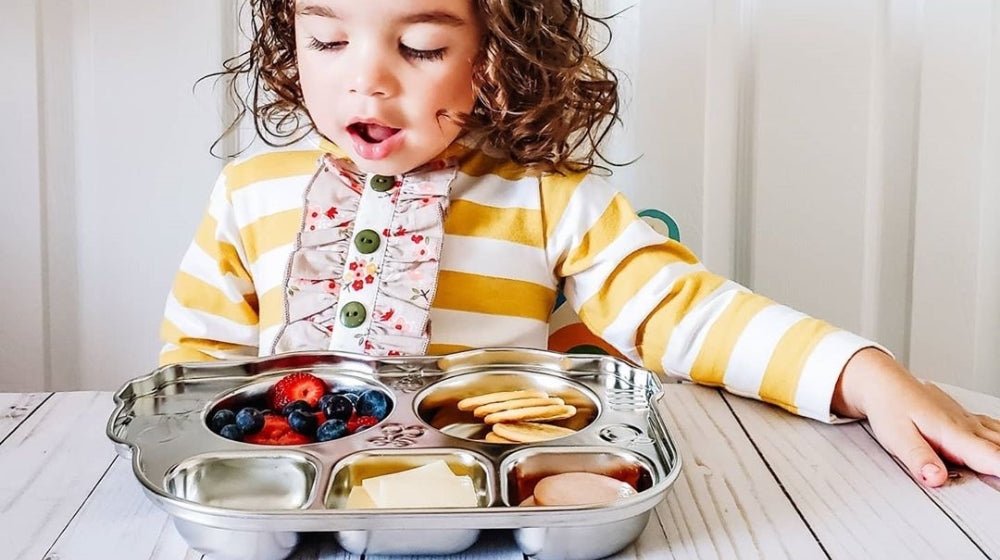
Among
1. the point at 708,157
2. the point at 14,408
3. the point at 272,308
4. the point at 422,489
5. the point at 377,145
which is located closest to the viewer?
the point at 422,489

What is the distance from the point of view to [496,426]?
27.6 inches

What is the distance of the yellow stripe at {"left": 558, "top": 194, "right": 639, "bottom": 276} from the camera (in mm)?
975

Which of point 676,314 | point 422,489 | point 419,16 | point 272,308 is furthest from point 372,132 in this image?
point 422,489

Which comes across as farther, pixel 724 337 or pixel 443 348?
pixel 443 348

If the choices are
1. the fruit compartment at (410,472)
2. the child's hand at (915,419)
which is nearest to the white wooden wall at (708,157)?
the child's hand at (915,419)

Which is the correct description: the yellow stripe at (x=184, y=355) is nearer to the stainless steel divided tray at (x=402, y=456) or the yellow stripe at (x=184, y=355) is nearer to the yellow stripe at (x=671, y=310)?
the stainless steel divided tray at (x=402, y=456)

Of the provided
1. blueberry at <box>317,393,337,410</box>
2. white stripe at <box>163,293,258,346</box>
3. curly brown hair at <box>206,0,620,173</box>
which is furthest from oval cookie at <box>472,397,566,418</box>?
white stripe at <box>163,293,258,346</box>

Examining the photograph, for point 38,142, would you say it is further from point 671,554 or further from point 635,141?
point 671,554

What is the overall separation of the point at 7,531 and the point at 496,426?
0.31 metres

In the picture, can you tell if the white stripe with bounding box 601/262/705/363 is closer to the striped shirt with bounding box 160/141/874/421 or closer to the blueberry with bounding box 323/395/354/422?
the striped shirt with bounding box 160/141/874/421

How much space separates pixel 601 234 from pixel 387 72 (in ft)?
0.86

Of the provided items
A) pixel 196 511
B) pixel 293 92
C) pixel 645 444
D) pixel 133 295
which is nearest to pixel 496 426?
pixel 645 444

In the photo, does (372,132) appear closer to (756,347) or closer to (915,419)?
(756,347)

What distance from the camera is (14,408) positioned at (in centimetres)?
80
